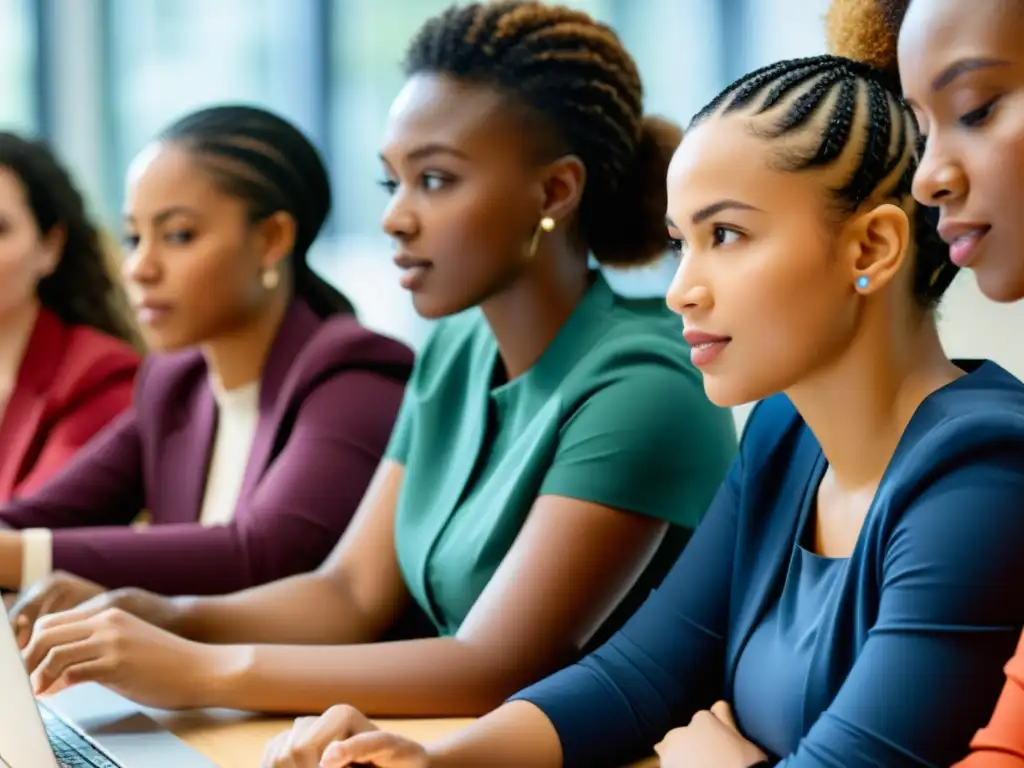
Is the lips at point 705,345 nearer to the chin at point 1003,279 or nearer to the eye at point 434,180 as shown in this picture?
the chin at point 1003,279

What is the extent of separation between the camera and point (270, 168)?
1.82 meters

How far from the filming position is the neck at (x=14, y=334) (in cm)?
222

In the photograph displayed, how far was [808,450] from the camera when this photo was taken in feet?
3.33

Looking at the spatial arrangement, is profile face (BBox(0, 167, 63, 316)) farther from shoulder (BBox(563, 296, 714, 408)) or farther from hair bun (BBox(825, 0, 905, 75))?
hair bun (BBox(825, 0, 905, 75))

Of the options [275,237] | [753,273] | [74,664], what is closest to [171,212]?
[275,237]

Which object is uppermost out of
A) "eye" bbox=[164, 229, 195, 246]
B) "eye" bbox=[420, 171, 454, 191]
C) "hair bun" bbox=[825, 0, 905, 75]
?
"hair bun" bbox=[825, 0, 905, 75]

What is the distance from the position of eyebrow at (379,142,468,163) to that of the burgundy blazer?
1.40ft

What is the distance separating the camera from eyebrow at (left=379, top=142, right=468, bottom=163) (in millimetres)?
1331

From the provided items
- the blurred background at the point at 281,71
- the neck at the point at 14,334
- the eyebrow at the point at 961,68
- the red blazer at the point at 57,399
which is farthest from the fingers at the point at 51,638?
the blurred background at the point at 281,71

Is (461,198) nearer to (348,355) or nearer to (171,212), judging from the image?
(348,355)

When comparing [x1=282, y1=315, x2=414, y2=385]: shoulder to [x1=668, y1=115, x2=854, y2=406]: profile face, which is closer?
[x1=668, y1=115, x2=854, y2=406]: profile face

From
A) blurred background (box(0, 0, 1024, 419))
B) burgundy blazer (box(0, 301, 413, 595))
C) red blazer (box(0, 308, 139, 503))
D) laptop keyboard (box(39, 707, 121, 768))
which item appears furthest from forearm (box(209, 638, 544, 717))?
blurred background (box(0, 0, 1024, 419))

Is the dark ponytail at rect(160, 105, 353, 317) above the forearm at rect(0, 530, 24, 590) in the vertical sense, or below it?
above

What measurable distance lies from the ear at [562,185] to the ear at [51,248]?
3.86 feet
